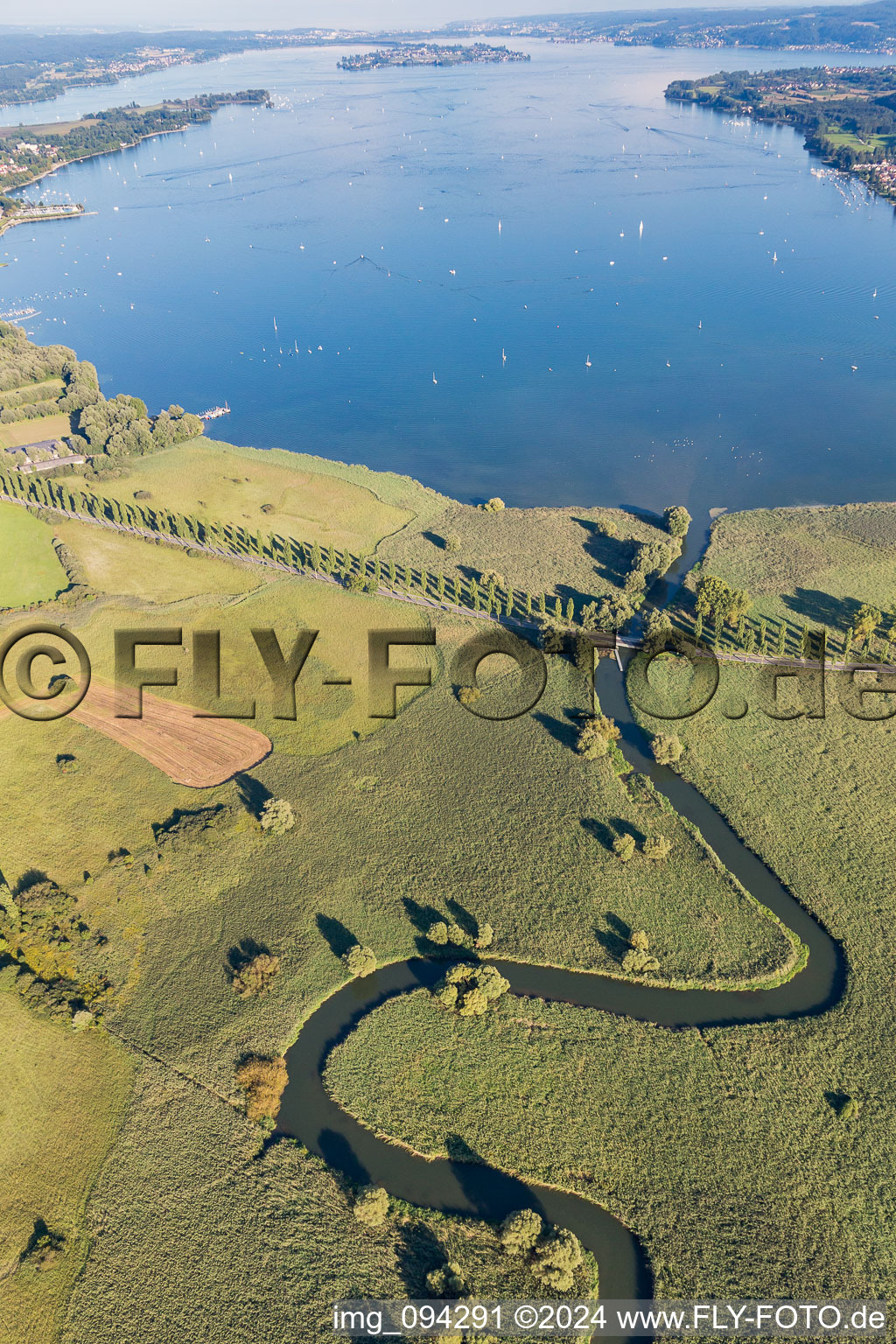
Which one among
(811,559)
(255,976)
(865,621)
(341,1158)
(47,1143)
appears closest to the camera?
(341,1158)

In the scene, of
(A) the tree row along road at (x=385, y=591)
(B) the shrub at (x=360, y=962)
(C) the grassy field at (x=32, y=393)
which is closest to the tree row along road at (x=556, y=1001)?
(B) the shrub at (x=360, y=962)

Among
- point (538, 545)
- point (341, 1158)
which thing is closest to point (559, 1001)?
point (341, 1158)

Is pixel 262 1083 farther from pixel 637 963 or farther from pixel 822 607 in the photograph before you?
pixel 822 607

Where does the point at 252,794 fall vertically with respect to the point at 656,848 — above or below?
above

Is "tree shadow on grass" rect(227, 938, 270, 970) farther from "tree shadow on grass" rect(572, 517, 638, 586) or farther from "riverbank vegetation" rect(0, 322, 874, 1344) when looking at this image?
→ "tree shadow on grass" rect(572, 517, 638, 586)

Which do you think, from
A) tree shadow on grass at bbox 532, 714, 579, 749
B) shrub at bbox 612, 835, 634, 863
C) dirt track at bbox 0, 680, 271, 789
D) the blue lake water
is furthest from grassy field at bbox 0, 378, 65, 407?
shrub at bbox 612, 835, 634, 863

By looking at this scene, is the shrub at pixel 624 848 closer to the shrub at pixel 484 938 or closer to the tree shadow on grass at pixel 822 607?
the shrub at pixel 484 938
